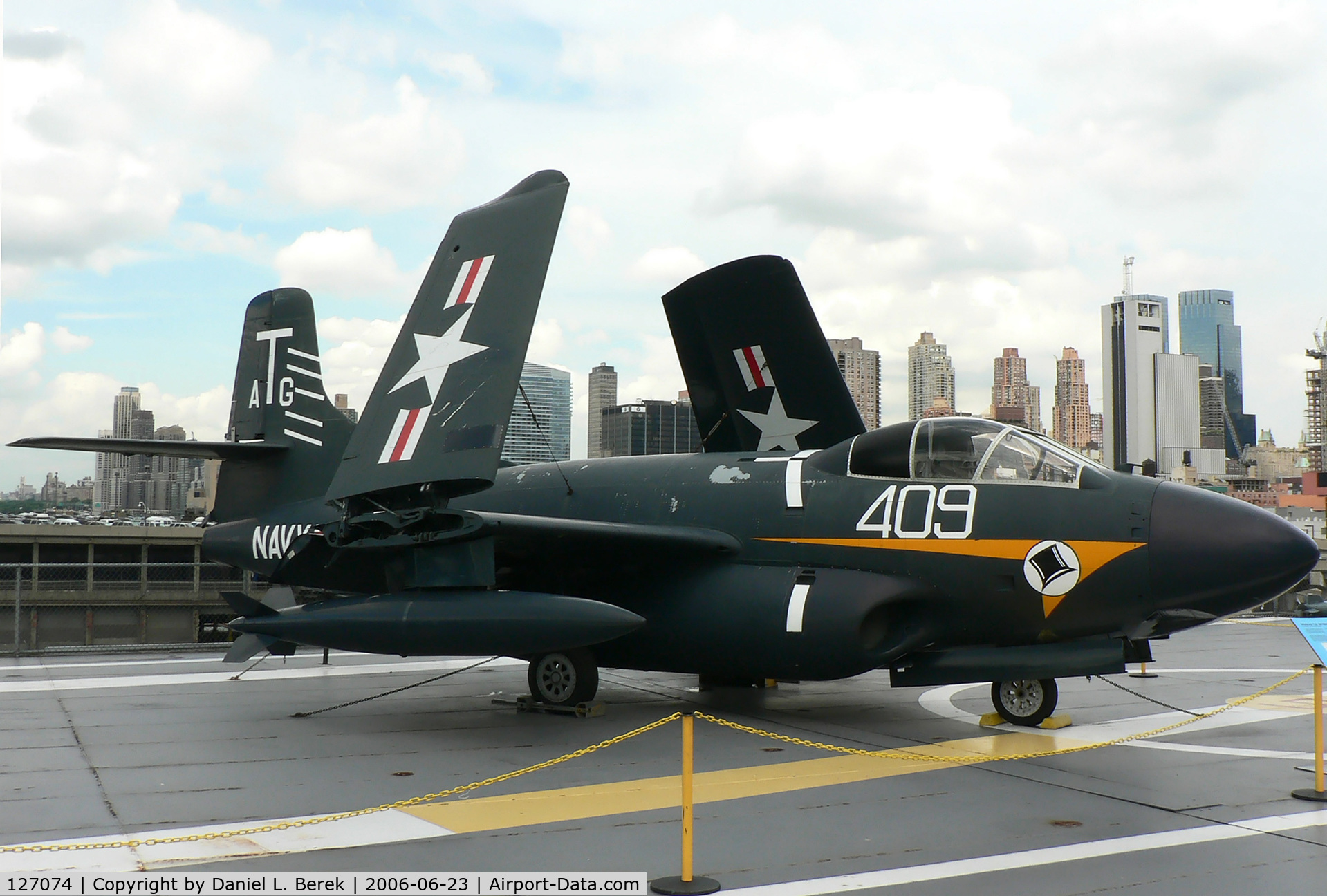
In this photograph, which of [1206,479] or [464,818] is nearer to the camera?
[464,818]

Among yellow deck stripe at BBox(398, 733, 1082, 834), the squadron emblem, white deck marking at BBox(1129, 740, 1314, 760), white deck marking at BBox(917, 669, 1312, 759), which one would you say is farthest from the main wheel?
white deck marking at BBox(1129, 740, 1314, 760)

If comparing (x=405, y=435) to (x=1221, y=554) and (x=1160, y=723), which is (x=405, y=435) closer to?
(x=1221, y=554)

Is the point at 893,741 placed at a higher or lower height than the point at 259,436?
lower

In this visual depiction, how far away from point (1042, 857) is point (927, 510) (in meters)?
4.03

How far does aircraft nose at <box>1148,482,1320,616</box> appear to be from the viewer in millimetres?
8211

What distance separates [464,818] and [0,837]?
2672 mm

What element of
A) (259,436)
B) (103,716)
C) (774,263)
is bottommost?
(103,716)

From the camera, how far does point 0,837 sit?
5.86 metres

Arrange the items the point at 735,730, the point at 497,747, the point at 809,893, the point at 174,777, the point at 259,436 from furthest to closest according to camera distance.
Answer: the point at 259,436, the point at 735,730, the point at 497,747, the point at 174,777, the point at 809,893

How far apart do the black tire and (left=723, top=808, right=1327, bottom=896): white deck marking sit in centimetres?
322

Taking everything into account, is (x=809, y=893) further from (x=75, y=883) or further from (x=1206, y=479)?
(x=1206, y=479)

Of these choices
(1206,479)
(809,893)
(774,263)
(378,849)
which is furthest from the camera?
(1206,479)

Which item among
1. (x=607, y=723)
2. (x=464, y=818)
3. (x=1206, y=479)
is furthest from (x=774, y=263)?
(x=1206, y=479)

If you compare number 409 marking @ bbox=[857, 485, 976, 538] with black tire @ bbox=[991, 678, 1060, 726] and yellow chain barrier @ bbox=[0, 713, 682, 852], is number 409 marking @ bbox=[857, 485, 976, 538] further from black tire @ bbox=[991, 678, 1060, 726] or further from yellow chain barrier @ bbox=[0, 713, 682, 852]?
yellow chain barrier @ bbox=[0, 713, 682, 852]
